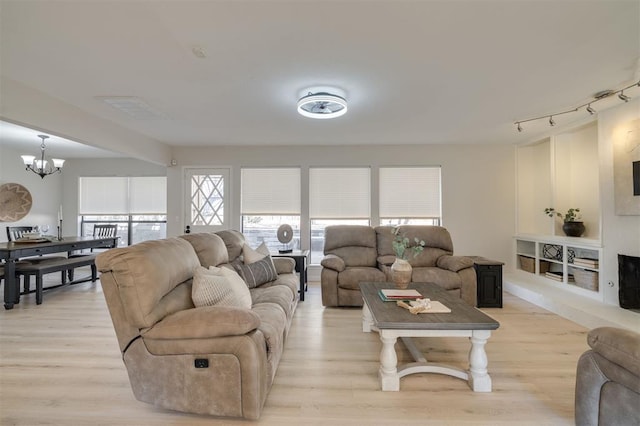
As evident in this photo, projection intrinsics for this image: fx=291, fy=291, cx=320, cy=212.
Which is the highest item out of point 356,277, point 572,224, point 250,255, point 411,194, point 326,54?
point 326,54

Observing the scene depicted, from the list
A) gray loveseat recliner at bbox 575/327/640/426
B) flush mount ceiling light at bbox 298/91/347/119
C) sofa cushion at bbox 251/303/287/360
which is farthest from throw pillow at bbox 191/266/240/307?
gray loveseat recliner at bbox 575/327/640/426

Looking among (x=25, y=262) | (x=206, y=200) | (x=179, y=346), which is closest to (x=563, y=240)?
(x=179, y=346)

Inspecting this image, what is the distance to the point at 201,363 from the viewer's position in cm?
173

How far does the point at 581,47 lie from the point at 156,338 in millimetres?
3646

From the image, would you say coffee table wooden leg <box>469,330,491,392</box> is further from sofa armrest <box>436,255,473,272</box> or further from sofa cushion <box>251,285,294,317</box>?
sofa armrest <box>436,255,473,272</box>

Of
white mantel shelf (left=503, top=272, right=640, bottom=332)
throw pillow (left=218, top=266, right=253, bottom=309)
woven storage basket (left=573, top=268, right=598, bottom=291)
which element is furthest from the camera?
woven storage basket (left=573, top=268, right=598, bottom=291)

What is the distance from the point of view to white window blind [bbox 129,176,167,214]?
21.5 feet

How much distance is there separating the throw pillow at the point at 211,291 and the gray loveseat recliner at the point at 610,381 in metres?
2.15

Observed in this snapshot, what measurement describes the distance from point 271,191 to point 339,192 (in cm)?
130

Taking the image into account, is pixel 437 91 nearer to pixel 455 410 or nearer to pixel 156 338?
pixel 455 410

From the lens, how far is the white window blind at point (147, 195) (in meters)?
6.55

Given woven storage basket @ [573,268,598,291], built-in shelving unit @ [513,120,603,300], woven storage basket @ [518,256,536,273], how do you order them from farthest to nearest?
woven storage basket @ [518,256,536,273] < built-in shelving unit @ [513,120,603,300] < woven storage basket @ [573,268,598,291]

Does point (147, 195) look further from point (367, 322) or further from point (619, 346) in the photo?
point (619, 346)

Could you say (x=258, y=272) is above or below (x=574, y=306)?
above
